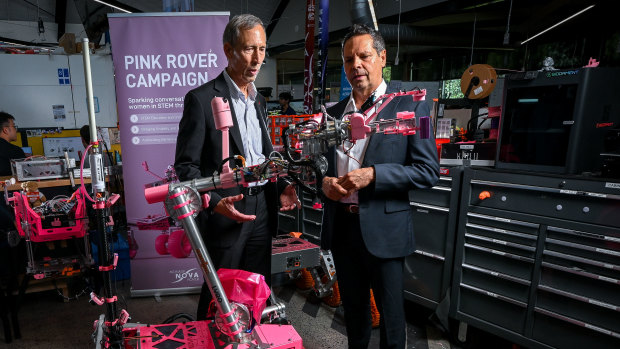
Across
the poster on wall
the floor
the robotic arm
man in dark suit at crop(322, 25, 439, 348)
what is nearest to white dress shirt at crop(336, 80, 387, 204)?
man in dark suit at crop(322, 25, 439, 348)

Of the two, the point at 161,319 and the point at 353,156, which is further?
the point at 161,319

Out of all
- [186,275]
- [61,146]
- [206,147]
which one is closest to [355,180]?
[206,147]

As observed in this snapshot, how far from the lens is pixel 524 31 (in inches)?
288

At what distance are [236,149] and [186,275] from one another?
1.91m

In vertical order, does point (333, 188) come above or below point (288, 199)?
above

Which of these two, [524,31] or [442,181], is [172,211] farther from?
[524,31]

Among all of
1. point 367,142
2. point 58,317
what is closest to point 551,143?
point 367,142

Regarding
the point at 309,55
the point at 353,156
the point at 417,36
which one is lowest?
the point at 353,156

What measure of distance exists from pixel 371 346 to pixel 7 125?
415 centimetres

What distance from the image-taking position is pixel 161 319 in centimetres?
251

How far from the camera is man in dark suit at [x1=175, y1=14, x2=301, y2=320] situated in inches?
53.5

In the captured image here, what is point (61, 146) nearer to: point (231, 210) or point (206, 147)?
point (206, 147)

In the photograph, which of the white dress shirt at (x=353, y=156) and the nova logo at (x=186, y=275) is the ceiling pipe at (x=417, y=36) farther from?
the white dress shirt at (x=353, y=156)

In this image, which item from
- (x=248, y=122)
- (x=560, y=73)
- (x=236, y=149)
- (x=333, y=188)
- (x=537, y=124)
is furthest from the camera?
(x=537, y=124)
